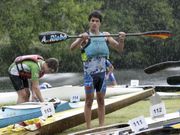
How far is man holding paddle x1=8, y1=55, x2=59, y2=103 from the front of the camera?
6.56 m

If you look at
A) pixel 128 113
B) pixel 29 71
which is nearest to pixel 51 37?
pixel 29 71

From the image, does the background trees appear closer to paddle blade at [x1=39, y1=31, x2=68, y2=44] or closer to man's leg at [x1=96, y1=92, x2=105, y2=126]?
paddle blade at [x1=39, y1=31, x2=68, y2=44]

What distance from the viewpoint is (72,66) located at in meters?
33.2

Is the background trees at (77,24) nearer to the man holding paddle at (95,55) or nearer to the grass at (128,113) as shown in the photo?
the grass at (128,113)

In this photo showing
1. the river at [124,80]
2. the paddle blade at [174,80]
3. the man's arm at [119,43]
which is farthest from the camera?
the river at [124,80]

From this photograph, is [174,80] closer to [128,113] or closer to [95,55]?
[95,55]

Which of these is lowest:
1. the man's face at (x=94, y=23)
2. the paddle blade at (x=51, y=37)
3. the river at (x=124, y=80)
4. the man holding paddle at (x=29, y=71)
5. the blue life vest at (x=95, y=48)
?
the river at (x=124, y=80)

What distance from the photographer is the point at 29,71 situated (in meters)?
6.84

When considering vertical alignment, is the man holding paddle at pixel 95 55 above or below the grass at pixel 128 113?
above

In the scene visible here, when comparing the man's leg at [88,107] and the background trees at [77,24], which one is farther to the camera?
the background trees at [77,24]

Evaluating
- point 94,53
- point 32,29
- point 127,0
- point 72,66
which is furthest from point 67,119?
point 127,0

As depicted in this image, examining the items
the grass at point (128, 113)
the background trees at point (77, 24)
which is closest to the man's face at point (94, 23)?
the grass at point (128, 113)

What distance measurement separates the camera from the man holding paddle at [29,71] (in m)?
6.56

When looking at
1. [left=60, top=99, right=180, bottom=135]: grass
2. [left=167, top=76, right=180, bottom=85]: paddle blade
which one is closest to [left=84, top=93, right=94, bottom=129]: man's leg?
[left=60, top=99, right=180, bottom=135]: grass
